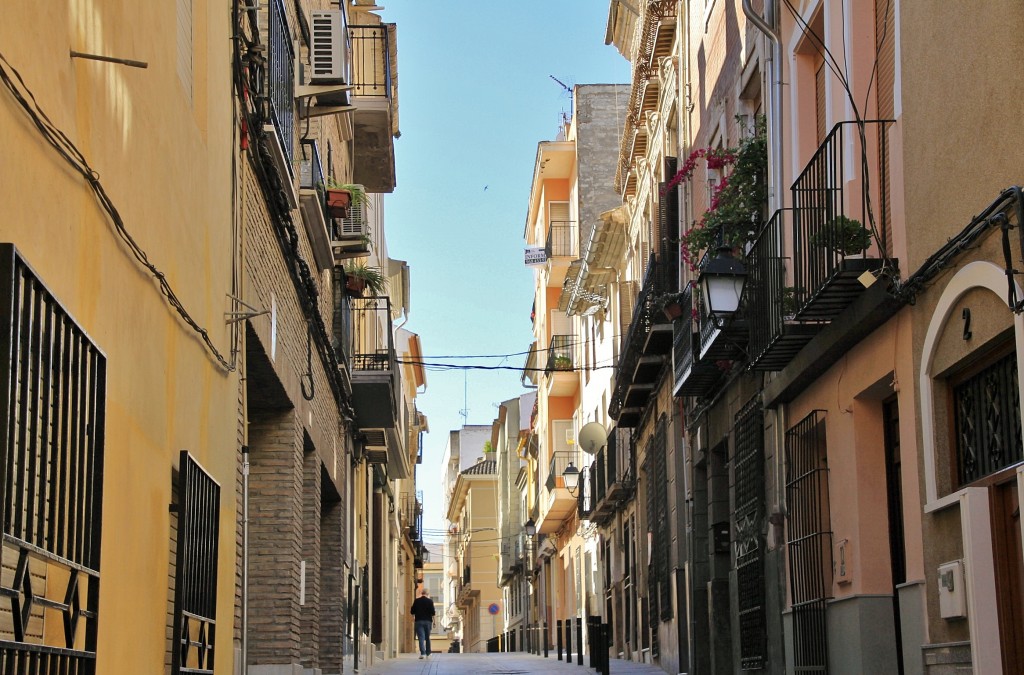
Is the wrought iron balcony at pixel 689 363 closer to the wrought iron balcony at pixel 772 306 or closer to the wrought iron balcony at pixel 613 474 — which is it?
the wrought iron balcony at pixel 772 306

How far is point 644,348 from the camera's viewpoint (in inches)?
787

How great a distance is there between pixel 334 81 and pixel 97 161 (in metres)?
8.71

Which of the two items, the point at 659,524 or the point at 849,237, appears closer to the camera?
the point at 849,237

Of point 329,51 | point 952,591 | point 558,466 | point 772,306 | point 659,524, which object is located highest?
point 329,51

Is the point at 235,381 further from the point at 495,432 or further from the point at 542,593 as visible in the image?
the point at 495,432

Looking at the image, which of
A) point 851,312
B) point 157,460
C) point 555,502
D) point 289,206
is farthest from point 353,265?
point 555,502

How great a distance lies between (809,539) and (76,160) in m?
7.45

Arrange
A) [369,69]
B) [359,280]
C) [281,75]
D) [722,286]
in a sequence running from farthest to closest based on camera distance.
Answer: [369,69] < [359,280] < [281,75] < [722,286]

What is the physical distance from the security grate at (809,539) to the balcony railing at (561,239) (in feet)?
92.2

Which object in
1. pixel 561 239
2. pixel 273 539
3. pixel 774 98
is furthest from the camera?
pixel 561 239

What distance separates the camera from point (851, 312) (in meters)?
9.97

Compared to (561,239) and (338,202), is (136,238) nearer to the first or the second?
(338,202)

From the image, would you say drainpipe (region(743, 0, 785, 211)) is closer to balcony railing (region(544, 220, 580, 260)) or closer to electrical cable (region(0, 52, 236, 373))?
electrical cable (region(0, 52, 236, 373))

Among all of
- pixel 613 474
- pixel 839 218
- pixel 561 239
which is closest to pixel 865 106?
pixel 839 218
